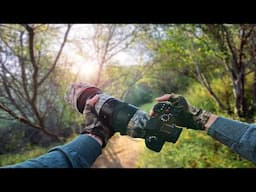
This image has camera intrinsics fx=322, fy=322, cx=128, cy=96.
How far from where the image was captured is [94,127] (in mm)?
1433

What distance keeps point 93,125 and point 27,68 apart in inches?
53.4

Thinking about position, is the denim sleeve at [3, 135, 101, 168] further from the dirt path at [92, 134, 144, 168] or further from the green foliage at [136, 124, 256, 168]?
the green foliage at [136, 124, 256, 168]

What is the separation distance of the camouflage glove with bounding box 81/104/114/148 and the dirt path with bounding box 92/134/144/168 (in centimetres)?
58

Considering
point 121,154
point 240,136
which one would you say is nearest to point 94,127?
point 240,136

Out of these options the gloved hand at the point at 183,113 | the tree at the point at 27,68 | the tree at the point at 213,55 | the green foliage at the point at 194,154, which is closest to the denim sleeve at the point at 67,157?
the gloved hand at the point at 183,113

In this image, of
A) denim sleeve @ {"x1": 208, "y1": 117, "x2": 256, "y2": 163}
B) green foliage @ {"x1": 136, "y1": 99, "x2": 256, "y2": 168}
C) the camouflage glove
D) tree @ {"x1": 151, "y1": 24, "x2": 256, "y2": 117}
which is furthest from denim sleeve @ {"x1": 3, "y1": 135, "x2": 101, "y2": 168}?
tree @ {"x1": 151, "y1": 24, "x2": 256, "y2": 117}

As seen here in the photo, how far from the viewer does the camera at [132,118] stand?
173cm

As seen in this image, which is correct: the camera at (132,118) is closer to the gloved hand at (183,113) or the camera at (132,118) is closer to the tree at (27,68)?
the gloved hand at (183,113)

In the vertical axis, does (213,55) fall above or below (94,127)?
above

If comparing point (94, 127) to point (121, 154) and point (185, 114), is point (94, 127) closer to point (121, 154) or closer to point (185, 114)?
point (185, 114)

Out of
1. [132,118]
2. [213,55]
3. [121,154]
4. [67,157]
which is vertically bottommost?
[121,154]

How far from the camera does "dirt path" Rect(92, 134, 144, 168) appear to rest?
232cm
